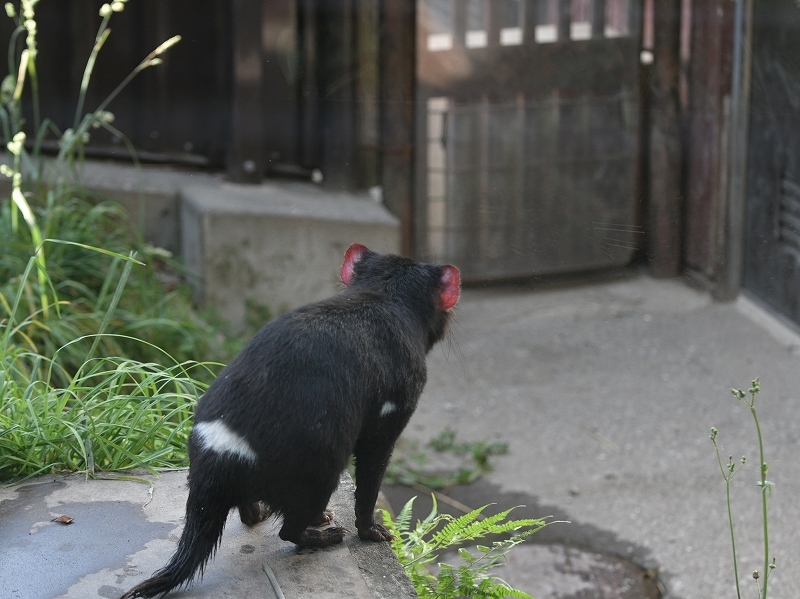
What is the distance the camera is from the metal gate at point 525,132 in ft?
18.0

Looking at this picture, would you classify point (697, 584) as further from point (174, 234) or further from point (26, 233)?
Result: point (174, 234)

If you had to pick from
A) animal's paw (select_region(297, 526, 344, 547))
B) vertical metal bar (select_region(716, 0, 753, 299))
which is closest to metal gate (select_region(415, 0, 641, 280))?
vertical metal bar (select_region(716, 0, 753, 299))

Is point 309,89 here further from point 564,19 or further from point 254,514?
point 254,514

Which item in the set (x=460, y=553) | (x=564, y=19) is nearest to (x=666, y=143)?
(x=564, y=19)

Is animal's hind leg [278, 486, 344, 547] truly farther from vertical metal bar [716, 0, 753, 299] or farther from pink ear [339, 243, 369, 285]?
vertical metal bar [716, 0, 753, 299]

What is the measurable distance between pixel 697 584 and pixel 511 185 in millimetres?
3042

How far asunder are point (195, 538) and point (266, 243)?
314 centimetres

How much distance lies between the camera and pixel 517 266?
5.60 meters

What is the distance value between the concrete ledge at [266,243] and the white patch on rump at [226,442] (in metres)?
2.98

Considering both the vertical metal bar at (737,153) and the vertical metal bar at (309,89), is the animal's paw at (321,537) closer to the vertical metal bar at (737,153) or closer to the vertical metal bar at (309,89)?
the vertical metal bar at (309,89)

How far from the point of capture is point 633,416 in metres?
4.44

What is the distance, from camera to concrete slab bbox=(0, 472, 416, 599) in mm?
1995

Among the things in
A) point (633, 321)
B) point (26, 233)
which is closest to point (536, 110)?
point (633, 321)

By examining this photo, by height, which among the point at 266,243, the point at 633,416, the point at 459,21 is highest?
the point at 459,21
